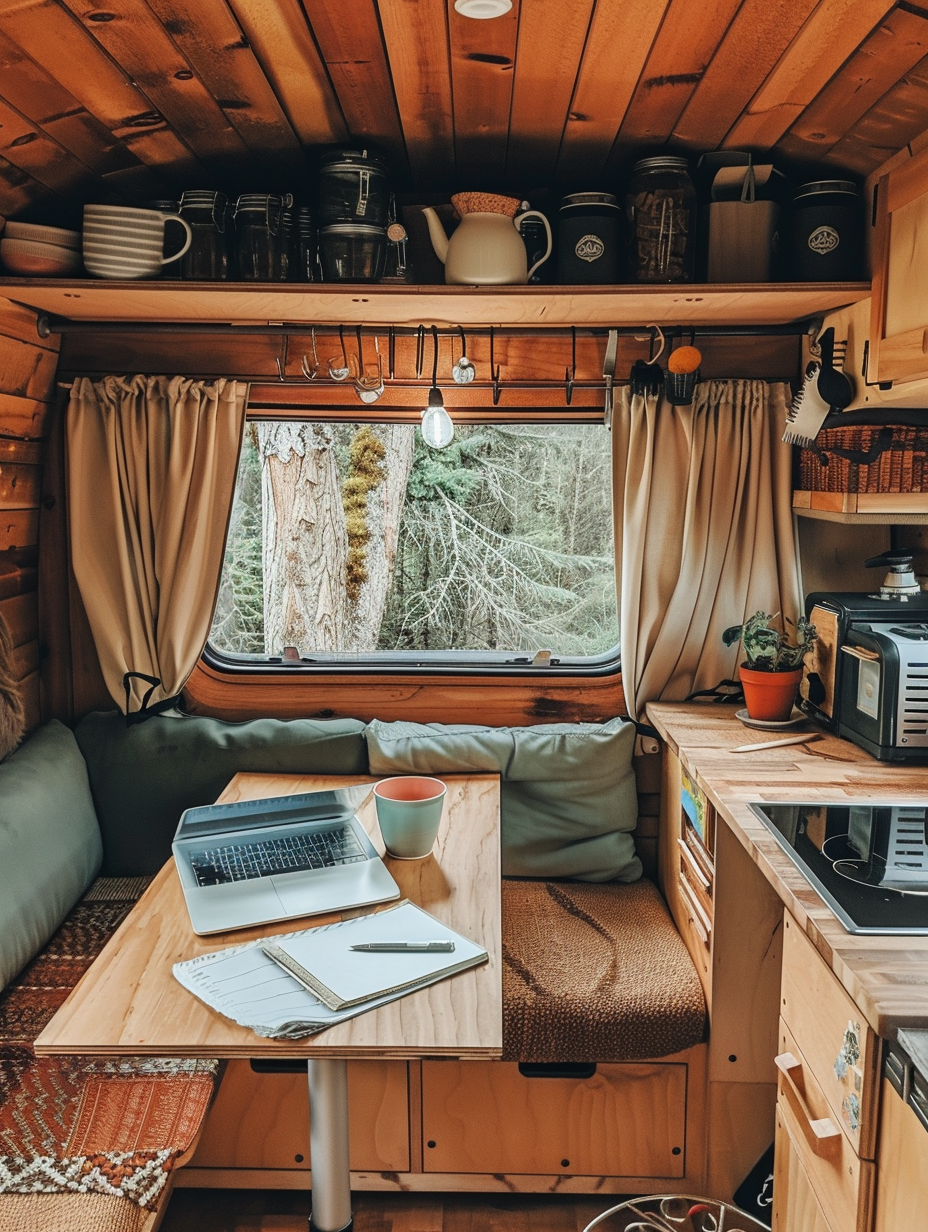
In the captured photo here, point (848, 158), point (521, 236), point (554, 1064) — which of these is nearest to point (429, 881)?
point (554, 1064)

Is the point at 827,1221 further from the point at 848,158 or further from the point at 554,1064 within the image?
the point at 848,158

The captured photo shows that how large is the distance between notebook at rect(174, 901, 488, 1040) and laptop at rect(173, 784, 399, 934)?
0.08 m

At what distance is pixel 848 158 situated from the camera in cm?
215

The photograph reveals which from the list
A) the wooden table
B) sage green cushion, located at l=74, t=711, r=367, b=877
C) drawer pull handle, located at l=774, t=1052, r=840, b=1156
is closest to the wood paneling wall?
sage green cushion, located at l=74, t=711, r=367, b=877

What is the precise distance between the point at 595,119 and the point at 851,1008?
1.77m

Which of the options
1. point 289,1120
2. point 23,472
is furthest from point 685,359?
point 289,1120

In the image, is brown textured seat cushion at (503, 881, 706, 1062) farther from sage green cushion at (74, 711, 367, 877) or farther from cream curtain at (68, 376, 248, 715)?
cream curtain at (68, 376, 248, 715)

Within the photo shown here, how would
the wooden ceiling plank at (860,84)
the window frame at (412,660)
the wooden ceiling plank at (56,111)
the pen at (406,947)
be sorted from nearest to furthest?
the pen at (406,947), the wooden ceiling plank at (860,84), the wooden ceiling plank at (56,111), the window frame at (412,660)

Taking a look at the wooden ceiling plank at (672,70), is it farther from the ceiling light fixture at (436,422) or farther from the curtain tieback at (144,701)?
the curtain tieback at (144,701)

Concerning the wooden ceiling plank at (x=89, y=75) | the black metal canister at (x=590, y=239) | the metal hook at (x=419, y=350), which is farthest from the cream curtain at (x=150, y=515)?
the black metal canister at (x=590, y=239)

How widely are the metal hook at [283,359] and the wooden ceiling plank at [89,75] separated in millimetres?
475

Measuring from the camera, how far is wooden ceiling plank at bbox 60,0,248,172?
1.65 metres

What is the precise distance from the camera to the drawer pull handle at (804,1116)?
137cm

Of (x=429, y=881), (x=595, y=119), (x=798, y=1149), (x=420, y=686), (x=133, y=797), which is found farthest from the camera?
(x=420, y=686)
